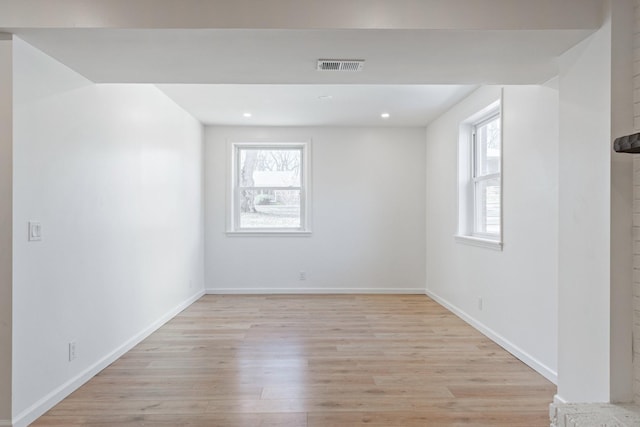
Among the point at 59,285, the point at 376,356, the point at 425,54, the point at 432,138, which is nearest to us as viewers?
the point at 425,54

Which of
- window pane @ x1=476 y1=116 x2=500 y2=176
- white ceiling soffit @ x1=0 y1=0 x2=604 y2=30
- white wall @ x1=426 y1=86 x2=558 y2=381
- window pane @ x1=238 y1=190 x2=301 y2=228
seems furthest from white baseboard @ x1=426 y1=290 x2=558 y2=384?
window pane @ x1=238 y1=190 x2=301 y2=228

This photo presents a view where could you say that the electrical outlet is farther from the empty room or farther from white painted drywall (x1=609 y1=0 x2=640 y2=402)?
white painted drywall (x1=609 y1=0 x2=640 y2=402)

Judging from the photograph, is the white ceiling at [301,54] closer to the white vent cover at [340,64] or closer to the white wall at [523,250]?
the white vent cover at [340,64]

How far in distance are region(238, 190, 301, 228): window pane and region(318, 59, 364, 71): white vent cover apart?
374 centimetres

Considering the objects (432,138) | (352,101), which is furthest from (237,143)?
(432,138)

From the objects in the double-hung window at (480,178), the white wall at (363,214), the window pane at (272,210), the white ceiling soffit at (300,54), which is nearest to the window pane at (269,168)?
the window pane at (272,210)

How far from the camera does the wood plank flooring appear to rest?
96.4 inches

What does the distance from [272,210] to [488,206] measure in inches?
126

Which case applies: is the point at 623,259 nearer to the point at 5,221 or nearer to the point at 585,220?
the point at 585,220

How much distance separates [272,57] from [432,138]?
3.87 metres

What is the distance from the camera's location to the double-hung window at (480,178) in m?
4.21

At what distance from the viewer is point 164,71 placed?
275cm

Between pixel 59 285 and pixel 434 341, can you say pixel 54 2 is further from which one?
pixel 434 341

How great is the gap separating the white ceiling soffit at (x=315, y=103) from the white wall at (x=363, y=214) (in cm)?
30
